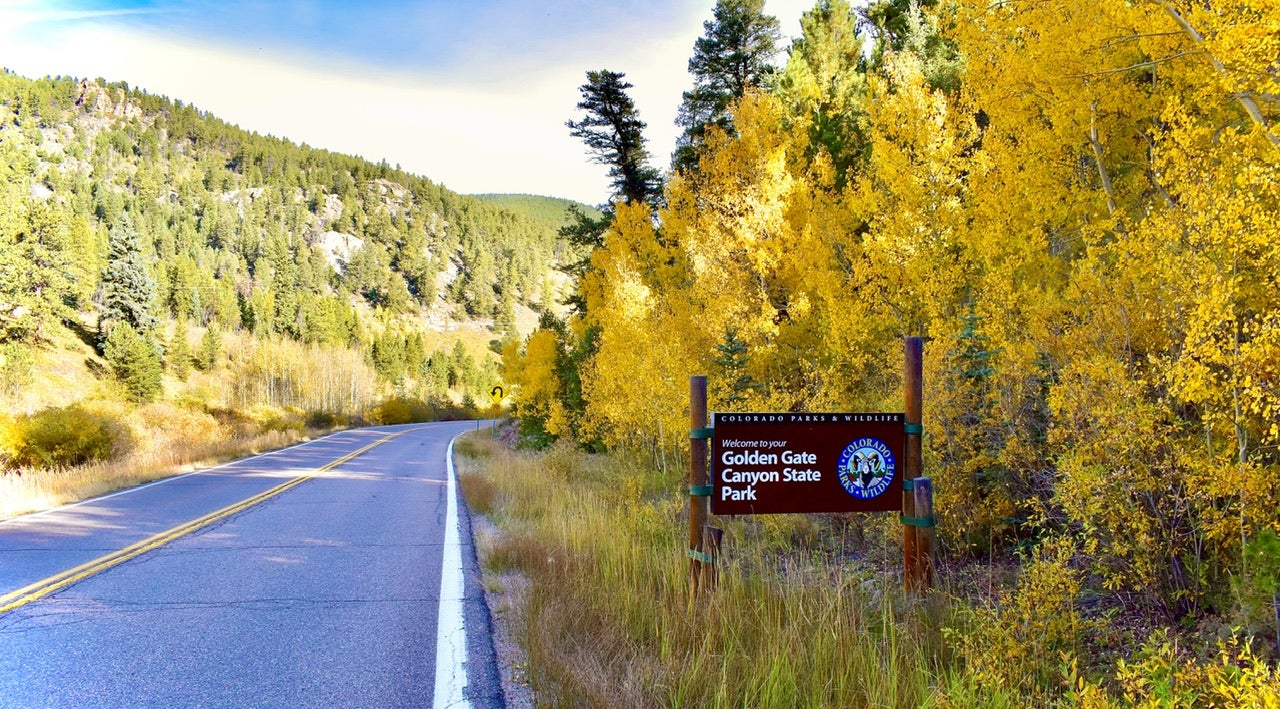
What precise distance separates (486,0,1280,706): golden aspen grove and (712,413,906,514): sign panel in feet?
3.14

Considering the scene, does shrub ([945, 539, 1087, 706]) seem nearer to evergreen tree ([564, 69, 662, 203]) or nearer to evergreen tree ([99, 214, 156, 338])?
evergreen tree ([564, 69, 662, 203])

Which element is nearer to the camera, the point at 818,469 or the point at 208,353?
the point at 818,469

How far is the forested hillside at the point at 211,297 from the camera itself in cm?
4006

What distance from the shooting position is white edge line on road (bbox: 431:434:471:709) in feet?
12.2

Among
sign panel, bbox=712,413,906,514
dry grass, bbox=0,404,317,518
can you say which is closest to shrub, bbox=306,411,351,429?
dry grass, bbox=0,404,317,518

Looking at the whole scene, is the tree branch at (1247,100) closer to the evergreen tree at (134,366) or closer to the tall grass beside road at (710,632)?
the tall grass beside road at (710,632)

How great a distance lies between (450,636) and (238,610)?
6.22 ft

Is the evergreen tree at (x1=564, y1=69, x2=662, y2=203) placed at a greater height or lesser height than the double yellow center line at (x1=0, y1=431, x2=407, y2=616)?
greater

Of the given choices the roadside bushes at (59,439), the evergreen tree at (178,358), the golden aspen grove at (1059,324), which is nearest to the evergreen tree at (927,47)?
the golden aspen grove at (1059,324)

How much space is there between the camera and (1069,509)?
4402mm

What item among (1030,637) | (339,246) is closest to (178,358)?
(1030,637)

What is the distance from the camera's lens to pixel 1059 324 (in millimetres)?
6582

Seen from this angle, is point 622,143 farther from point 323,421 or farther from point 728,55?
point 323,421

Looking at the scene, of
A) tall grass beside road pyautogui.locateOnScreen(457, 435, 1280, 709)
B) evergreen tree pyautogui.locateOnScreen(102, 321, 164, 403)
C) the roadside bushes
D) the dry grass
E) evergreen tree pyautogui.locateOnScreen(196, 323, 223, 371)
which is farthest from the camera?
evergreen tree pyautogui.locateOnScreen(196, 323, 223, 371)
